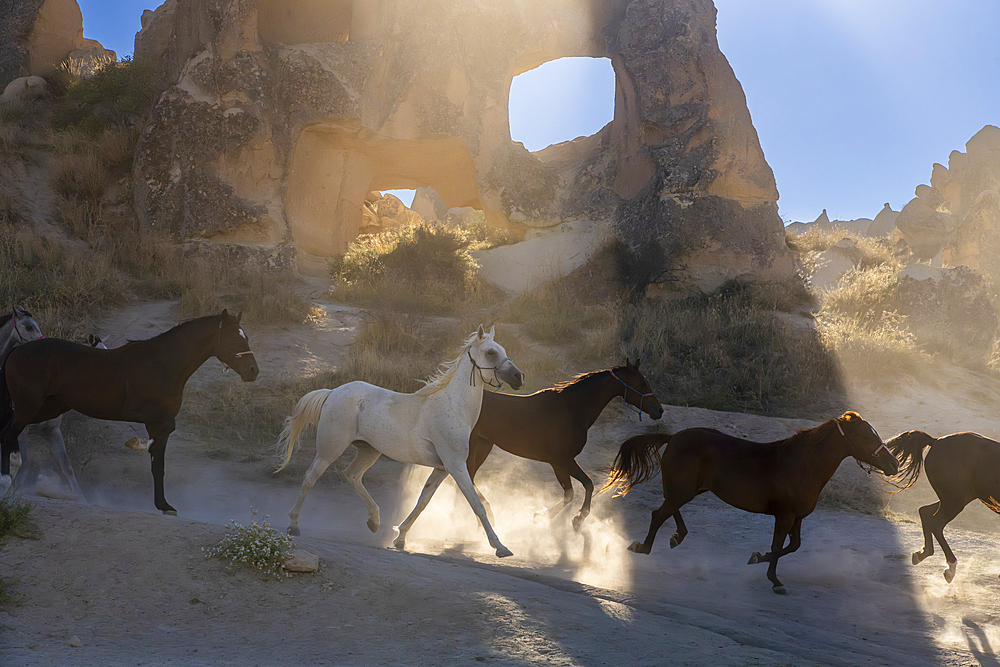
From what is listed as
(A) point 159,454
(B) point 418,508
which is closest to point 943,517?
(B) point 418,508

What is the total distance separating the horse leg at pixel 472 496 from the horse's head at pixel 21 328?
13.6 feet

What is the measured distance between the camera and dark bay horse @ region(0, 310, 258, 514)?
228 inches

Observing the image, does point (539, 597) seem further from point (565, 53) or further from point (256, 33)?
point (565, 53)

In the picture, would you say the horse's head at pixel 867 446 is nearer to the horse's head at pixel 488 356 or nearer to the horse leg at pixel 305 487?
the horse's head at pixel 488 356

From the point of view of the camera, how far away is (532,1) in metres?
18.9

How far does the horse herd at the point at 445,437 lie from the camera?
5.50m

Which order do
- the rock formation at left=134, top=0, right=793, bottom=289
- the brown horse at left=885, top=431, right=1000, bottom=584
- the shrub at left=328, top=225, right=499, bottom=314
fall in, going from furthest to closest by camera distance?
the rock formation at left=134, top=0, right=793, bottom=289, the shrub at left=328, top=225, right=499, bottom=314, the brown horse at left=885, top=431, right=1000, bottom=584

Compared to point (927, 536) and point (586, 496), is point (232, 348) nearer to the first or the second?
point (586, 496)

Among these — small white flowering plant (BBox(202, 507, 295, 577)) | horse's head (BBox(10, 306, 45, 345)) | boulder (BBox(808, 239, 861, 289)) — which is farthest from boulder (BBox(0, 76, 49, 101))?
boulder (BBox(808, 239, 861, 289))

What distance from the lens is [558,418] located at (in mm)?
6930

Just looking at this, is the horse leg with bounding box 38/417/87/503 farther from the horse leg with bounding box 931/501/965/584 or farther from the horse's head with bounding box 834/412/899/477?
the horse leg with bounding box 931/501/965/584

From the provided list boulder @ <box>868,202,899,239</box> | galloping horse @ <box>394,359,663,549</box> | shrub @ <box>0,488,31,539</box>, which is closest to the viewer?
shrub @ <box>0,488,31,539</box>

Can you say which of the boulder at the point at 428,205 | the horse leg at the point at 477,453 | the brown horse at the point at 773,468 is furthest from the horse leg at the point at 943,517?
the boulder at the point at 428,205

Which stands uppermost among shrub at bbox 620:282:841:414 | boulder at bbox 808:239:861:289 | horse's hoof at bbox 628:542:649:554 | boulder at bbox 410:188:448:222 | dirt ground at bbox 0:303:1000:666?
boulder at bbox 410:188:448:222
